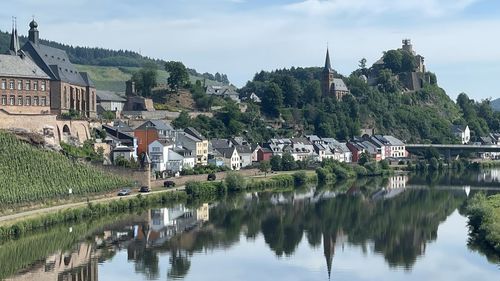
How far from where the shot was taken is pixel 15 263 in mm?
30734

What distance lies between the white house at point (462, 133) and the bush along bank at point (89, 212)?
5892 centimetres

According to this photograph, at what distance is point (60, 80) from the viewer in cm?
5538

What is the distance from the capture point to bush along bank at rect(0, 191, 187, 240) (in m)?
34.9

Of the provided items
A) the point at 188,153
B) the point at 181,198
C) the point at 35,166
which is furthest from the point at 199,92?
the point at 35,166

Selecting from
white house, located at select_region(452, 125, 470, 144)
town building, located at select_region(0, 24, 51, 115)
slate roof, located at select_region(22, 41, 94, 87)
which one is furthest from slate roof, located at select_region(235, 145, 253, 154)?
white house, located at select_region(452, 125, 470, 144)

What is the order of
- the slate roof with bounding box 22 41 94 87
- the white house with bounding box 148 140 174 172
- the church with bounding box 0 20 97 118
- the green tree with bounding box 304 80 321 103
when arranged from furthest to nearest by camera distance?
1. the green tree with bounding box 304 80 321 103
2. the white house with bounding box 148 140 174 172
3. the slate roof with bounding box 22 41 94 87
4. the church with bounding box 0 20 97 118

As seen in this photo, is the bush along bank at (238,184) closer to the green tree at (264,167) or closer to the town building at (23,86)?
the green tree at (264,167)

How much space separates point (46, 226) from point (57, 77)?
20.0 metres

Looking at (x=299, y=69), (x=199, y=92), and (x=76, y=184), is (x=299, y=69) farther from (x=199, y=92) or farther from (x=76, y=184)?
(x=76, y=184)

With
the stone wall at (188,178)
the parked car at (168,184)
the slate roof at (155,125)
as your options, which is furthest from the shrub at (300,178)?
the parked car at (168,184)

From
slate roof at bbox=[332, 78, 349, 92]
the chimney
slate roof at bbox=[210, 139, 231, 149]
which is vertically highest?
slate roof at bbox=[332, 78, 349, 92]

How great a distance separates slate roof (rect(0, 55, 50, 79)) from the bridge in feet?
150

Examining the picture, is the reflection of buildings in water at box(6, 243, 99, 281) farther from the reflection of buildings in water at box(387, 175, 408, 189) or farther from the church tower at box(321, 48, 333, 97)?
the church tower at box(321, 48, 333, 97)

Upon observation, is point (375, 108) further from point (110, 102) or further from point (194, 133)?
point (194, 133)
